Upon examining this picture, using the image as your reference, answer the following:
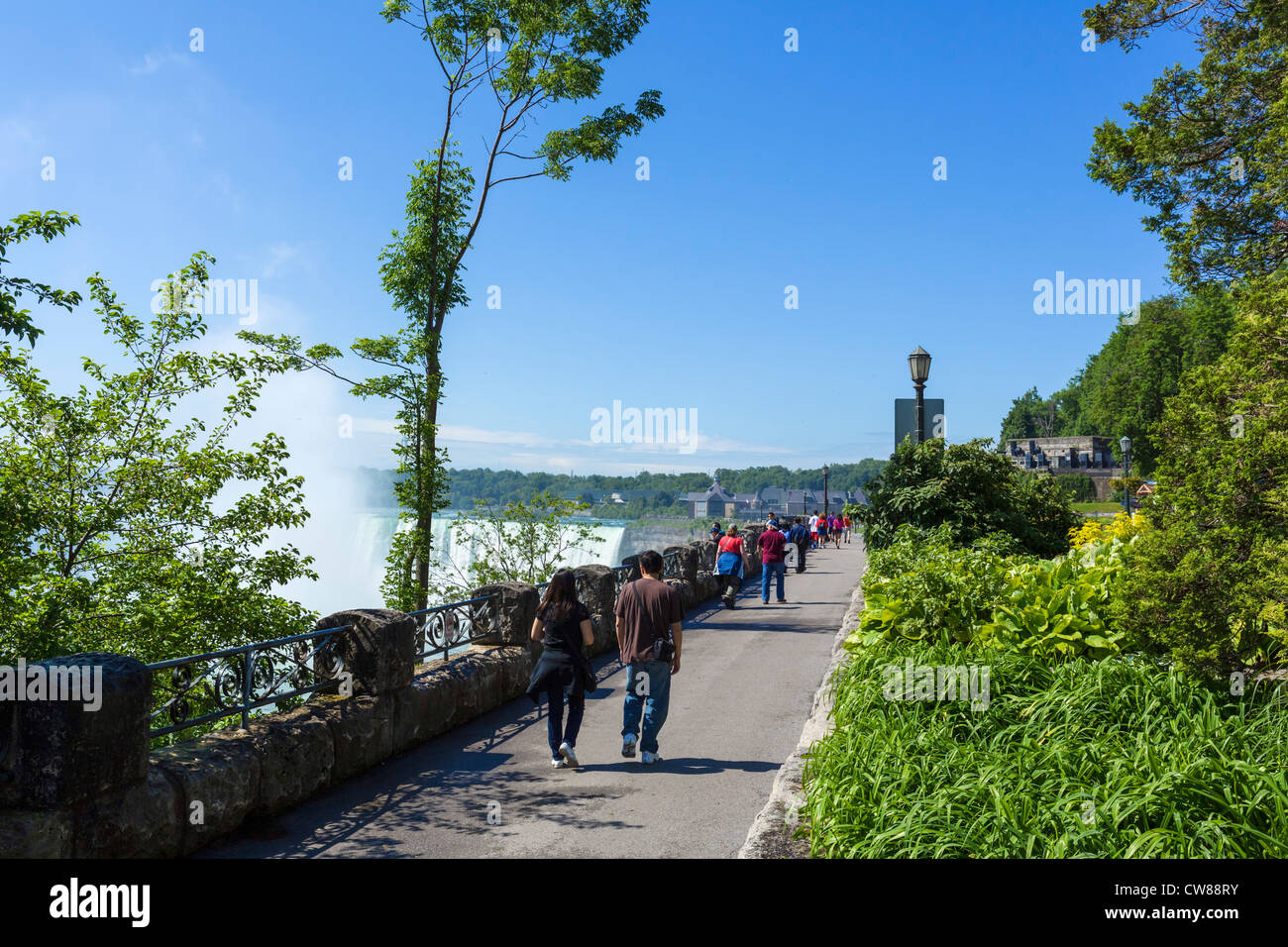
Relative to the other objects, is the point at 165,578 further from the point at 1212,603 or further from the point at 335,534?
the point at 335,534

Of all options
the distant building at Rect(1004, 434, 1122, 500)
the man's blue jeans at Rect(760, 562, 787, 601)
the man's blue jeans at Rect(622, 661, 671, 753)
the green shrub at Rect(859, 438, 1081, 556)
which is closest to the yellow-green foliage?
the green shrub at Rect(859, 438, 1081, 556)

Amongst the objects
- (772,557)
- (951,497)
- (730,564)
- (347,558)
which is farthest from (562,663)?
(347,558)

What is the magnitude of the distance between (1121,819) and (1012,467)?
11.6m

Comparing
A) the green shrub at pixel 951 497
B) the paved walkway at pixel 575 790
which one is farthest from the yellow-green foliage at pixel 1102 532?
the paved walkway at pixel 575 790

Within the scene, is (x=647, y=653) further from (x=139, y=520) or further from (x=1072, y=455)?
(x=1072, y=455)

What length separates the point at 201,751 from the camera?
536cm

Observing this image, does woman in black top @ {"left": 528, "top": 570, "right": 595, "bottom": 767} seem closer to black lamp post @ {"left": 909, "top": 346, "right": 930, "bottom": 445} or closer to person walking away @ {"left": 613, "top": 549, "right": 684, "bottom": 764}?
person walking away @ {"left": 613, "top": 549, "right": 684, "bottom": 764}

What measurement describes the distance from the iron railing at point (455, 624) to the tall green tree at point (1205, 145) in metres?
12.0

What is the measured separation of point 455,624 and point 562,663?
2.36m

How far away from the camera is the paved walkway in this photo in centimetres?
524

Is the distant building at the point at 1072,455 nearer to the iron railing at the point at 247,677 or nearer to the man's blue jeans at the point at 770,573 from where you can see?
the man's blue jeans at the point at 770,573

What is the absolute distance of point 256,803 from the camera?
5.52 meters

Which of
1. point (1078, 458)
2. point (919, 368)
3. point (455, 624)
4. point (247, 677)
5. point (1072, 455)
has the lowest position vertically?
point (455, 624)

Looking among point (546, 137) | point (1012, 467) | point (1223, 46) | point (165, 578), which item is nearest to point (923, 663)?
point (165, 578)
